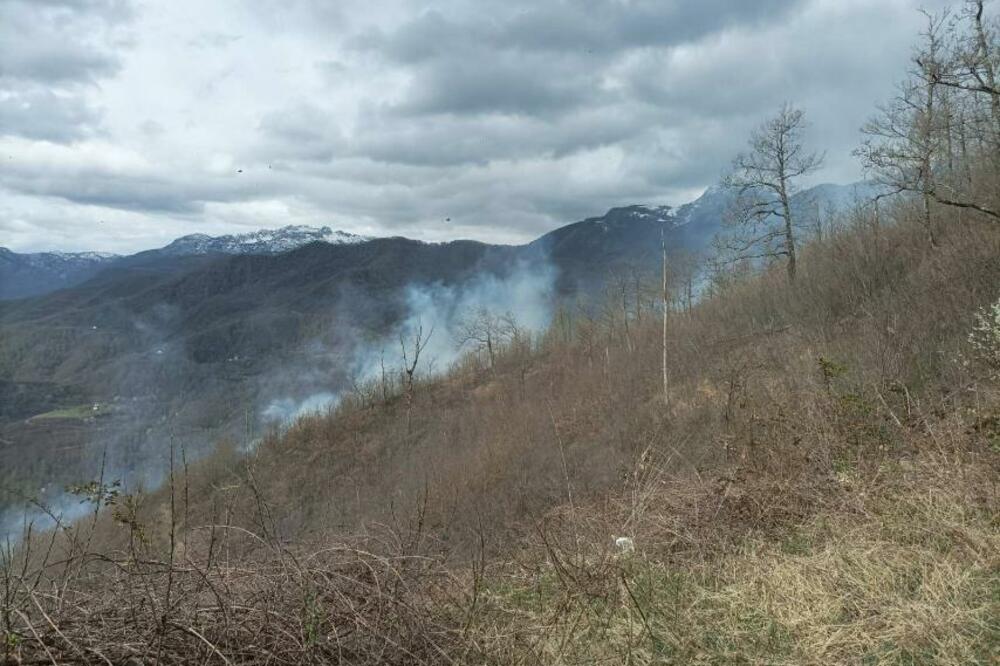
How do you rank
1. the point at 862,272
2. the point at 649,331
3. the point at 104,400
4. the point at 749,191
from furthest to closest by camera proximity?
the point at 104,400 → the point at 649,331 → the point at 749,191 → the point at 862,272

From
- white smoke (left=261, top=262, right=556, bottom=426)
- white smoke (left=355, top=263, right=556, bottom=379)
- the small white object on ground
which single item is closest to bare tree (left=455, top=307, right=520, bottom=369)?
white smoke (left=261, top=262, right=556, bottom=426)

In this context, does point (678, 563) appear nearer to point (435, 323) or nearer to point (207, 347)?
point (435, 323)

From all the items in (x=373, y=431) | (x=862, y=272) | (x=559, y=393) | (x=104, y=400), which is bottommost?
(x=104, y=400)

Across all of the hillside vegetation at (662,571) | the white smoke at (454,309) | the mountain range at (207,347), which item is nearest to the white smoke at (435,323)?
the white smoke at (454,309)

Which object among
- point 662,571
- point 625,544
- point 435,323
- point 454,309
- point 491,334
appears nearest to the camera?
point 662,571

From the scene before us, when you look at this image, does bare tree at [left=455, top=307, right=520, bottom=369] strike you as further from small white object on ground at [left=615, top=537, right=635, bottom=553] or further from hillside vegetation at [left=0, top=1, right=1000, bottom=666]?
small white object on ground at [left=615, top=537, right=635, bottom=553]

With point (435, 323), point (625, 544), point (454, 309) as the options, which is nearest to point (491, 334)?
point (435, 323)

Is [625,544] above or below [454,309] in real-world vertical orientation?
below

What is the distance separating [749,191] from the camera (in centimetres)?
2181

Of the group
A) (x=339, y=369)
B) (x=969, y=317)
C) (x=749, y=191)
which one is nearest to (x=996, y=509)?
(x=969, y=317)

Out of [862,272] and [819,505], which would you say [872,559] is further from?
[862,272]

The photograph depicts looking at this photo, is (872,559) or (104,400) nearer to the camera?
(872,559)

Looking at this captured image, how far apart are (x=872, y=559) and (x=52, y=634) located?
408 cm

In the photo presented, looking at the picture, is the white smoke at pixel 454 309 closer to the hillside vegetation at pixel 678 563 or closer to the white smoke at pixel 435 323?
the white smoke at pixel 435 323
